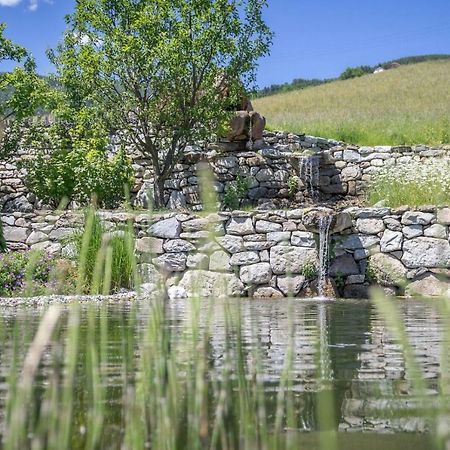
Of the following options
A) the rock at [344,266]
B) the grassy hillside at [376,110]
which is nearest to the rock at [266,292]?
the rock at [344,266]

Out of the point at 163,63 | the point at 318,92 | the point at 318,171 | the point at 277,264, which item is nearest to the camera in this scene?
the point at 277,264

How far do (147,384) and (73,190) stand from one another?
12.8 m

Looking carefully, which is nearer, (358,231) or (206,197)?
(206,197)

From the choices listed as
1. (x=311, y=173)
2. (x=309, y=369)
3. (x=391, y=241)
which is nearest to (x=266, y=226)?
(x=391, y=241)

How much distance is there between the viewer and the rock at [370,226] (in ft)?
37.9

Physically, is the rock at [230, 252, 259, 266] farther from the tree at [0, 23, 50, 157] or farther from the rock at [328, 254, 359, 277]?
the tree at [0, 23, 50, 157]

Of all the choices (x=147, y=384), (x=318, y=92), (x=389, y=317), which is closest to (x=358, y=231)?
(x=147, y=384)

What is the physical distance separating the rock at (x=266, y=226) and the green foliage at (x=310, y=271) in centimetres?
72

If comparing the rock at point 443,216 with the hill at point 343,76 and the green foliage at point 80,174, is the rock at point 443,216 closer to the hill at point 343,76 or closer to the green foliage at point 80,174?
the green foliage at point 80,174

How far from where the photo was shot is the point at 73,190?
47.6 feet

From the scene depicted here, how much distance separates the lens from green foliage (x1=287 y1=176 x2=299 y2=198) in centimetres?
1666

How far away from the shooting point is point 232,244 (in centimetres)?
1154

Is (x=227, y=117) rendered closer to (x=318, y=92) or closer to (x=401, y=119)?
(x=401, y=119)

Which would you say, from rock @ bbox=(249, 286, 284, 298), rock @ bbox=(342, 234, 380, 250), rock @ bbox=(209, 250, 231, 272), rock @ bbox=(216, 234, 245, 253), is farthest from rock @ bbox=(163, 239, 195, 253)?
rock @ bbox=(342, 234, 380, 250)
